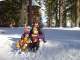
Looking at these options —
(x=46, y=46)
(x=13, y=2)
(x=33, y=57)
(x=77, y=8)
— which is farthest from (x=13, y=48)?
(x=13, y=2)

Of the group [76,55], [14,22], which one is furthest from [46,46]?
[14,22]

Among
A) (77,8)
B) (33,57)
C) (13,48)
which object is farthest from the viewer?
(77,8)

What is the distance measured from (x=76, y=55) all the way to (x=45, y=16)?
44.2m

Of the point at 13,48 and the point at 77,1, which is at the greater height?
the point at 77,1

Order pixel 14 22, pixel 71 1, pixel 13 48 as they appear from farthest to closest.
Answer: pixel 71 1 → pixel 14 22 → pixel 13 48

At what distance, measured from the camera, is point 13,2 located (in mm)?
47062

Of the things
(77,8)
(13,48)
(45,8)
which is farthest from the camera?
(45,8)

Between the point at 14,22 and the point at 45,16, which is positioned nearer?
the point at 14,22

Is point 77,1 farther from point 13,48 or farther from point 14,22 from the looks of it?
point 13,48

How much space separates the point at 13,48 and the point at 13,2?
3230 centimetres

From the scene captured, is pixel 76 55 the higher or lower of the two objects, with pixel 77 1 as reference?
lower

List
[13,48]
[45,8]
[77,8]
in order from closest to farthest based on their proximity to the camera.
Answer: [13,48]
[77,8]
[45,8]

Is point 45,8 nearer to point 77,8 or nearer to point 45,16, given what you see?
point 45,16

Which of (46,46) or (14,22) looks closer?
(46,46)
